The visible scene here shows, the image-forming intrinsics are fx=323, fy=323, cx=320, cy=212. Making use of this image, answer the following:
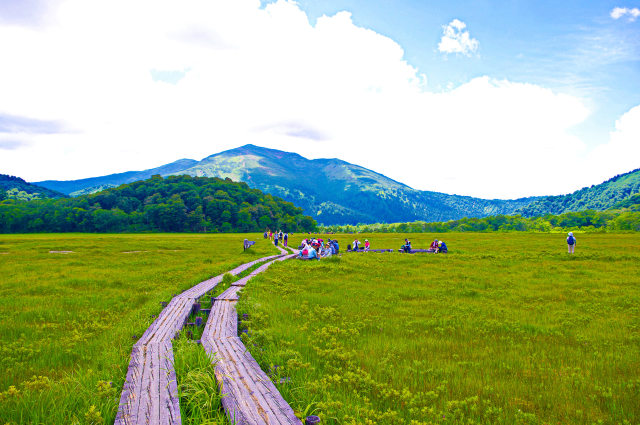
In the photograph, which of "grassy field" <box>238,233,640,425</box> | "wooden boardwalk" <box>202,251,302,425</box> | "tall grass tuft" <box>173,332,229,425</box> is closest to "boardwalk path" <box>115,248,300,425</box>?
"tall grass tuft" <box>173,332,229,425</box>

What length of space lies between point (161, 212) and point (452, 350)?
13924cm

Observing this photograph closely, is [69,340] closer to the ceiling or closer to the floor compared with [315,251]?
closer to the floor

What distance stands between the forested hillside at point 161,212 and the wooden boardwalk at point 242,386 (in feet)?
430

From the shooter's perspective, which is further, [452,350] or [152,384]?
[452,350]

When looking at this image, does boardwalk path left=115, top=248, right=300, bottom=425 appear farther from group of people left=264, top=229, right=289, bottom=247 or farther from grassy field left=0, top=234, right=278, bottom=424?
group of people left=264, top=229, right=289, bottom=247

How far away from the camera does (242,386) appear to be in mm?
5359

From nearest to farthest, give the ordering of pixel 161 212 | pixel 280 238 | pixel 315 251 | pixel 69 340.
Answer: pixel 69 340, pixel 315 251, pixel 280 238, pixel 161 212

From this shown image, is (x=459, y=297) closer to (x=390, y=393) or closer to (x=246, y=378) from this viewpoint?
(x=390, y=393)

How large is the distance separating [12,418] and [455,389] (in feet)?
24.6

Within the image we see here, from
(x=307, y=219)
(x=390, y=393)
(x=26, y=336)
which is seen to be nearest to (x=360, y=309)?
(x=390, y=393)

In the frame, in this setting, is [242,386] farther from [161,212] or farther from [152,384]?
[161,212]

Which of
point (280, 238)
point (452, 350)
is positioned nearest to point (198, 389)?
point (452, 350)

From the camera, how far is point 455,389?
6117 mm

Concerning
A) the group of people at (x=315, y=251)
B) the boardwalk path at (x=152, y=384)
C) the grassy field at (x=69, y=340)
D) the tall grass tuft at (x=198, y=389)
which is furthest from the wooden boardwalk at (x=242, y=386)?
the group of people at (x=315, y=251)
